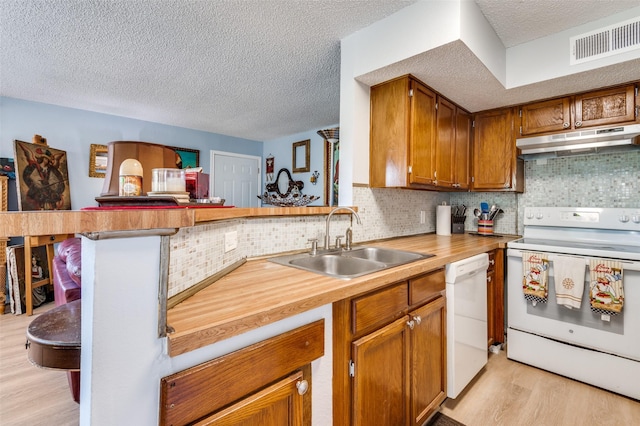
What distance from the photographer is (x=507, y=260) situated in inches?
90.2

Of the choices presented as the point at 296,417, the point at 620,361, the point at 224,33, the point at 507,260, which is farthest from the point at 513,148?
the point at 296,417

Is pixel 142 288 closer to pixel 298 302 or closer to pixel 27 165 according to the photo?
pixel 298 302

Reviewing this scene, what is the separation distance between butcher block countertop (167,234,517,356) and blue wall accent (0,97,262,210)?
12.0 feet

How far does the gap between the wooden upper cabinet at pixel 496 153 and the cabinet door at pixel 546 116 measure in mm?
103

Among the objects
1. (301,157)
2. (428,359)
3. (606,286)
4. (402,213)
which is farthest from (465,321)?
(301,157)

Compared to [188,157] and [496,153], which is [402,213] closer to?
[496,153]

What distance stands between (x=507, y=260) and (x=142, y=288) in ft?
8.12

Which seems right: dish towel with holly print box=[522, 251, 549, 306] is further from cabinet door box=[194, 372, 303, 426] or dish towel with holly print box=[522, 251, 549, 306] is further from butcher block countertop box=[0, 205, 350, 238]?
butcher block countertop box=[0, 205, 350, 238]

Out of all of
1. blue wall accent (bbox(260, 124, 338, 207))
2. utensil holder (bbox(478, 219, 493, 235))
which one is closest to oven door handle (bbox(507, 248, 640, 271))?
utensil holder (bbox(478, 219, 493, 235))

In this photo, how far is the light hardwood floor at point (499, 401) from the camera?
163cm

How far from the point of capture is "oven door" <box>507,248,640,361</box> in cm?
175

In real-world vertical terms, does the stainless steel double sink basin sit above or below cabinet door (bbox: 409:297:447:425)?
above

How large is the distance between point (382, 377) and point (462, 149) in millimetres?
2166

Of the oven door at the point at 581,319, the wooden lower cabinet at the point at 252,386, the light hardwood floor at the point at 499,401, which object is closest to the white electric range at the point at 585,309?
the oven door at the point at 581,319
